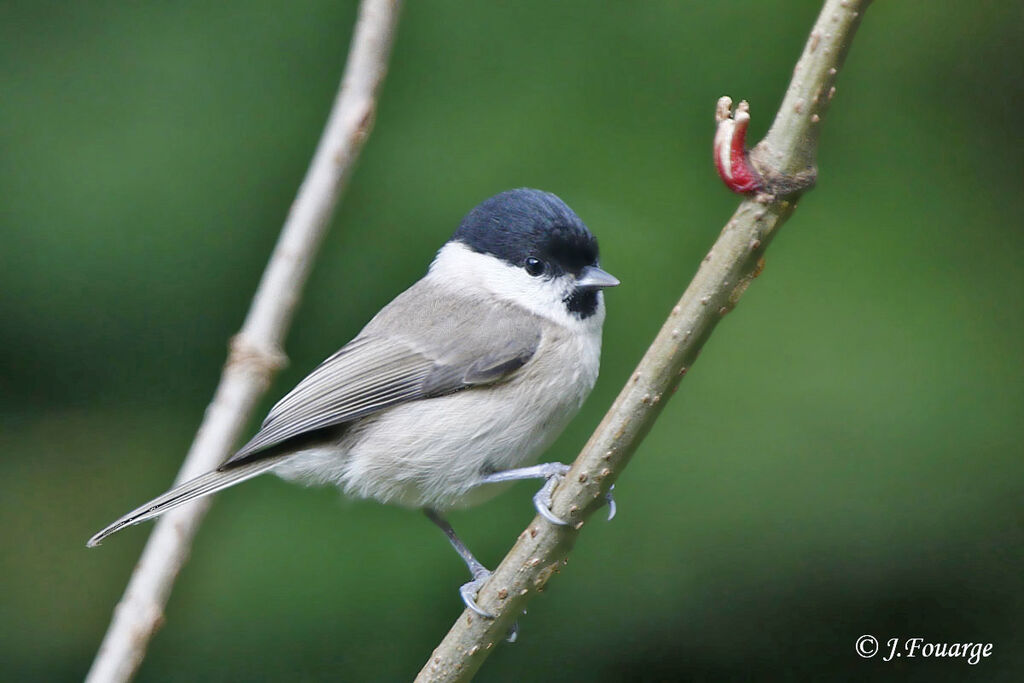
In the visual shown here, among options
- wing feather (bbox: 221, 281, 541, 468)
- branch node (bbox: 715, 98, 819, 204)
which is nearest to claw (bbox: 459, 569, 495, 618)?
wing feather (bbox: 221, 281, 541, 468)

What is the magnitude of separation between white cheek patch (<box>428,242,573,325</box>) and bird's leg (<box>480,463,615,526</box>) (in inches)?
12.4

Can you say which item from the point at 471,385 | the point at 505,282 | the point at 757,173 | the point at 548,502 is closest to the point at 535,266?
the point at 505,282

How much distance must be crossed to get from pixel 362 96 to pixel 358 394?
1.98 ft

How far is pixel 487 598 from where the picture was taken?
140 cm

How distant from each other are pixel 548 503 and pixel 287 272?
52 cm

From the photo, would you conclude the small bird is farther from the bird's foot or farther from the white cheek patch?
the bird's foot

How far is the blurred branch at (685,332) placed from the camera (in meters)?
1.08

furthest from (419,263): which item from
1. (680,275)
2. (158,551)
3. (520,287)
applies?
(158,551)

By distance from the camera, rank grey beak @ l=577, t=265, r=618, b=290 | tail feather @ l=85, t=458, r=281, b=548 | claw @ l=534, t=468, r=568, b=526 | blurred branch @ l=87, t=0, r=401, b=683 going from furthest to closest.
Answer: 1. grey beak @ l=577, t=265, r=618, b=290
2. tail feather @ l=85, t=458, r=281, b=548
3. blurred branch @ l=87, t=0, r=401, b=683
4. claw @ l=534, t=468, r=568, b=526

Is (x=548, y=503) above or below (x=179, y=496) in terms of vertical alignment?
above

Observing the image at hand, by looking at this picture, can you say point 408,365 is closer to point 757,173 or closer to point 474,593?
point 474,593

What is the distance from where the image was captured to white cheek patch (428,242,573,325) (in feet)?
6.39

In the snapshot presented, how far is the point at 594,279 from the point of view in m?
1.88

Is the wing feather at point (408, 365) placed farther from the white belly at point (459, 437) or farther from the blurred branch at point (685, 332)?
the blurred branch at point (685, 332)
